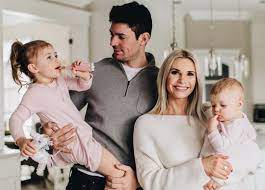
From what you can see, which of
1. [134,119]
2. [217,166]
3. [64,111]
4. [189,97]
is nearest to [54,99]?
[64,111]

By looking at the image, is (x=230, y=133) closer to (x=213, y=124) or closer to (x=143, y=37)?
(x=213, y=124)

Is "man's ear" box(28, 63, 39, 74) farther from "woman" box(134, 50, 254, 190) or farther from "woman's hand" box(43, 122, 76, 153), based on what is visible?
"woman" box(134, 50, 254, 190)

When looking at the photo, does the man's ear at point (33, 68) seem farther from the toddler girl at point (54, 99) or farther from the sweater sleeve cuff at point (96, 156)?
the sweater sleeve cuff at point (96, 156)

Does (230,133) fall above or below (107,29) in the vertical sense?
below

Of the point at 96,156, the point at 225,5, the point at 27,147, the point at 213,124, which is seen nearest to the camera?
the point at 27,147

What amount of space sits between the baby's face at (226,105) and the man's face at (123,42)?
1.42ft

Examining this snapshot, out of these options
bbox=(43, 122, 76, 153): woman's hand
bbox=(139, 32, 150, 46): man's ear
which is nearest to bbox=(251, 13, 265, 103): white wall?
bbox=(139, 32, 150, 46): man's ear

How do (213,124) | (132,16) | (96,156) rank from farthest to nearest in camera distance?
(132,16), (96,156), (213,124)

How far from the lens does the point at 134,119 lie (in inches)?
75.0

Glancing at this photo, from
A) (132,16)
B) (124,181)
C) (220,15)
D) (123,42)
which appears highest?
(220,15)

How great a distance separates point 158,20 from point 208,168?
13.9ft

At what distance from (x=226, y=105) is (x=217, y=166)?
0.27 meters

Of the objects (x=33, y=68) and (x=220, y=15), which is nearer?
(x=33, y=68)

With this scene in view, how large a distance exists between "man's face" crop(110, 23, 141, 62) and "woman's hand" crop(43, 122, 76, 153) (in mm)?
406
